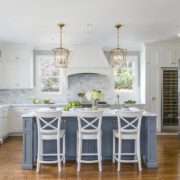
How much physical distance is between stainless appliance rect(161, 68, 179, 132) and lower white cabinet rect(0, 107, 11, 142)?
14.9 feet

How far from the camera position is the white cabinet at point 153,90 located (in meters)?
7.66

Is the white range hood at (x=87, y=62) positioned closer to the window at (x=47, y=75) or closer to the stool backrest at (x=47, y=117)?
the window at (x=47, y=75)

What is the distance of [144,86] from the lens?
7738mm

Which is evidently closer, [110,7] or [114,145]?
[110,7]

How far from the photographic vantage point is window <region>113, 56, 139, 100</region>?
832 cm

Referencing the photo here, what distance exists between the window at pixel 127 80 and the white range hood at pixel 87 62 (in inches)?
29.2

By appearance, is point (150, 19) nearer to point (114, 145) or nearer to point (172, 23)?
point (172, 23)

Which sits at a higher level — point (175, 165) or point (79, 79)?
point (79, 79)

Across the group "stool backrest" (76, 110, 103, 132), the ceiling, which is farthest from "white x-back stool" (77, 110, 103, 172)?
the ceiling

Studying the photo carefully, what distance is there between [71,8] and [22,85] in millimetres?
3994

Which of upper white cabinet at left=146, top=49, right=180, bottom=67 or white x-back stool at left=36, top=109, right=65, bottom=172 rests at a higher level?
upper white cabinet at left=146, top=49, right=180, bottom=67

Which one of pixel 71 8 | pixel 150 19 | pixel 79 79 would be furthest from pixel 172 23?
pixel 79 79

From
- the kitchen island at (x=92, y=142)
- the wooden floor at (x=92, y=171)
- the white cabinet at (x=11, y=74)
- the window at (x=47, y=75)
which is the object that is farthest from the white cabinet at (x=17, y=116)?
the kitchen island at (x=92, y=142)

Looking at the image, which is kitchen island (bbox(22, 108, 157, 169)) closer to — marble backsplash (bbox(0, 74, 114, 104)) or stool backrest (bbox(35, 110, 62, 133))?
stool backrest (bbox(35, 110, 62, 133))
